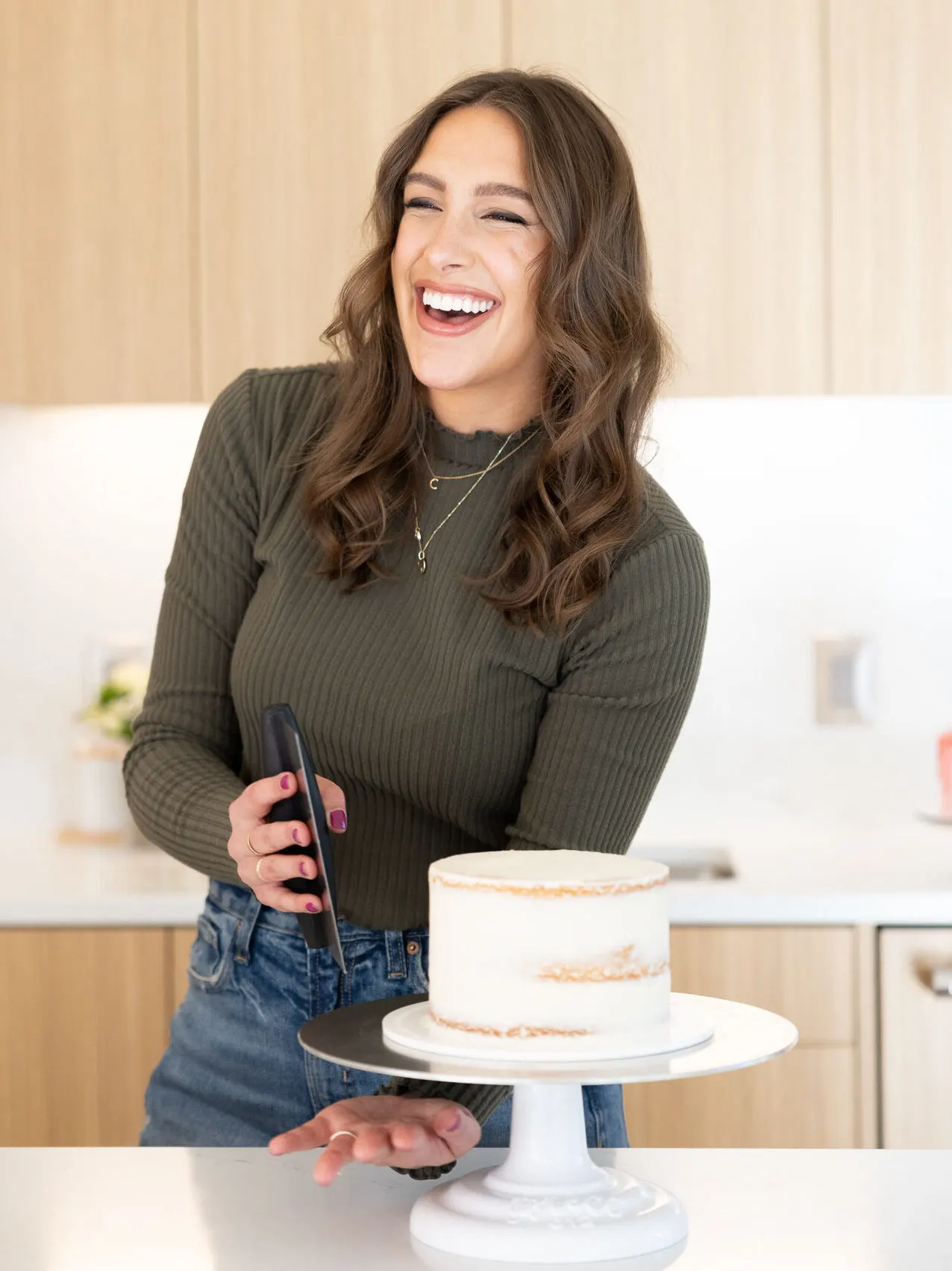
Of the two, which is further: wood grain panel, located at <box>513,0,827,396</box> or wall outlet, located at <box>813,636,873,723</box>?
wall outlet, located at <box>813,636,873,723</box>

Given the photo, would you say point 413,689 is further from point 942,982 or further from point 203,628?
point 942,982

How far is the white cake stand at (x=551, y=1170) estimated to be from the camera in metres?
0.80

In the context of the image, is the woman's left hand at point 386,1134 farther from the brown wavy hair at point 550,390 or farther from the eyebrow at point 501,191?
the eyebrow at point 501,191

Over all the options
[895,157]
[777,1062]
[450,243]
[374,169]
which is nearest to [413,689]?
[450,243]

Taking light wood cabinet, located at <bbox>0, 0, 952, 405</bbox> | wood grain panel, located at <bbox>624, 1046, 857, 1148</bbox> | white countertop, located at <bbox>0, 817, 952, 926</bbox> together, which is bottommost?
wood grain panel, located at <bbox>624, 1046, 857, 1148</bbox>

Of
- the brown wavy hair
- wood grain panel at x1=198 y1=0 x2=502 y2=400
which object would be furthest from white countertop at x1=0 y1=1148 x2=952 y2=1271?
wood grain panel at x1=198 y1=0 x2=502 y2=400

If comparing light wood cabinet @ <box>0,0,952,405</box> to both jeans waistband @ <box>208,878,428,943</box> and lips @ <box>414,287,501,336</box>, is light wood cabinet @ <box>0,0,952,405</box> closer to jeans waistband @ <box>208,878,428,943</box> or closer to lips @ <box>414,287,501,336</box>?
lips @ <box>414,287,501,336</box>

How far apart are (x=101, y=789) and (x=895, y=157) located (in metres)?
1.64

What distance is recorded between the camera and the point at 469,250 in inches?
52.3

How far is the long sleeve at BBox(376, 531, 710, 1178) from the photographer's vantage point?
129 cm

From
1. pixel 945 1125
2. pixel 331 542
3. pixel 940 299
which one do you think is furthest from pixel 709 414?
pixel 331 542

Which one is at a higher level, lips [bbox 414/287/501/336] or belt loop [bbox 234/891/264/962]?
lips [bbox 414/287/501/336]

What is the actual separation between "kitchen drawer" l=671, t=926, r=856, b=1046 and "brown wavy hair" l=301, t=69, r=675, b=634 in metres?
0.96

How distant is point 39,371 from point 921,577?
154cm
